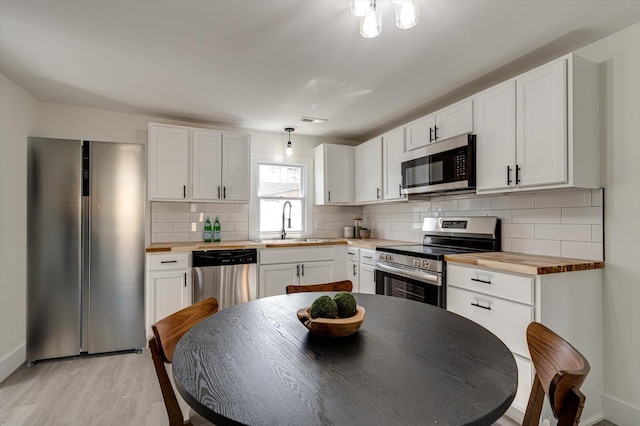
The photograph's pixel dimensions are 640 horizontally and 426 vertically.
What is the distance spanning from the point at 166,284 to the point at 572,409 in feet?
10.3

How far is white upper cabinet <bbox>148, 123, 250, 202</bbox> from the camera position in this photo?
3336 mm

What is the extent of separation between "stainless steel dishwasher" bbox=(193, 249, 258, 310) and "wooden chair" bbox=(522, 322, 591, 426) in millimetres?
2692

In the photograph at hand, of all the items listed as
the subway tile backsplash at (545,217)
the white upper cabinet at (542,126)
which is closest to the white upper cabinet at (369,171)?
the subway tile backsplash at (545,217)

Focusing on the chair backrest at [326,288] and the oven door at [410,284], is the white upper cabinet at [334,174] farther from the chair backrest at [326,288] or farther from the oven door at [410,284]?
the chair backrest at [326,288]

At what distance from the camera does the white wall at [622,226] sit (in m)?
1.93

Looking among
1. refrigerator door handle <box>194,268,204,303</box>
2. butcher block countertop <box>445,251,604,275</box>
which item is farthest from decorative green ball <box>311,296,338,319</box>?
refrigerator door handle <box>194,268,204,303</box>

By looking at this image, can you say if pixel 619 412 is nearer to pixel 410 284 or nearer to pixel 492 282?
pixel 492 282

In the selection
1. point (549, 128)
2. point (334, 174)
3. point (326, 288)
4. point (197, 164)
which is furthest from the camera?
point (334, 174)

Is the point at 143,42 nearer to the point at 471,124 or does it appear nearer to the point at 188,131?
the point at 188,131

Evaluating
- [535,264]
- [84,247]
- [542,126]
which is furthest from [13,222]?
[542,126]

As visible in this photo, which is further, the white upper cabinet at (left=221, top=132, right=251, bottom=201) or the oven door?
the white upper cabinet at (left=221, top=132, right=251, bottom=201)

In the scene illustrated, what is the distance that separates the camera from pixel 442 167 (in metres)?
2.81

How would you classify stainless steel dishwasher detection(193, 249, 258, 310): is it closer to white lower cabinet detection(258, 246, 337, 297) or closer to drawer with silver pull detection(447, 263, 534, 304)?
white lower cabinet detection(258, 246, 337, 297)

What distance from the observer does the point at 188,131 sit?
3467 millimetres
